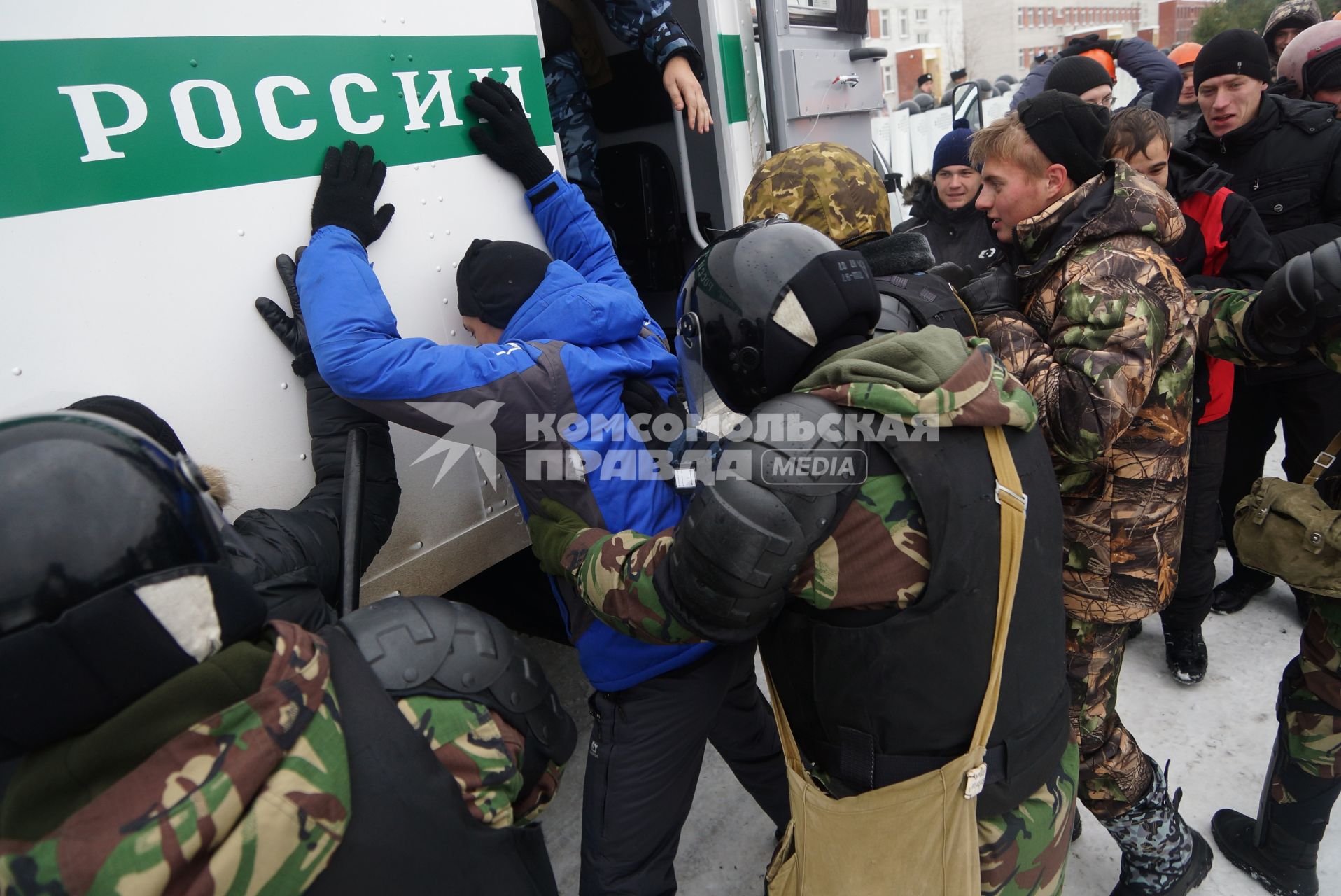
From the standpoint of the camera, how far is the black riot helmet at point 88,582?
2.13 feet

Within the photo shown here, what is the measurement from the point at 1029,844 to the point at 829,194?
141cm

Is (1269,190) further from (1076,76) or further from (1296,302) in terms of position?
(1296,302)

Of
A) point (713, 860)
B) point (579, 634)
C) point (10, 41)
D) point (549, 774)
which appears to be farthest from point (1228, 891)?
point (10, 41)

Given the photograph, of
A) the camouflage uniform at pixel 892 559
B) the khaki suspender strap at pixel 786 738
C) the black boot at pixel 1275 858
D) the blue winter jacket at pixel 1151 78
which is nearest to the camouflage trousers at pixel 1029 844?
the camouflage uniform at pixel 892 559

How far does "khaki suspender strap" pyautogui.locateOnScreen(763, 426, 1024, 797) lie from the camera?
3.94ft

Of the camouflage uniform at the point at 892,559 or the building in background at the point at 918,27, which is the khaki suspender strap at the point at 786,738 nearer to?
the camouflage uniform at the point at 892,559

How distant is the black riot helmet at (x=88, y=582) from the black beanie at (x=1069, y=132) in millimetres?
1986

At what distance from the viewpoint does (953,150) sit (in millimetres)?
3373

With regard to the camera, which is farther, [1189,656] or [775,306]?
[1189,656]

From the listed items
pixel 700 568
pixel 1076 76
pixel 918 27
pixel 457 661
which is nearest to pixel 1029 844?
pixel 700 568

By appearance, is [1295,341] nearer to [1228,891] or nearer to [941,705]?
[941,705]

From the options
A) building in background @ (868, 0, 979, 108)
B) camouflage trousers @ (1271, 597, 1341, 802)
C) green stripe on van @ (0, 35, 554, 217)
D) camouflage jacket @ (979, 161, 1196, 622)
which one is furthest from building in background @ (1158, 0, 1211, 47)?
green stripe on van @ (0, 35, 554, 217)

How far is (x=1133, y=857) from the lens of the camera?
1.97 metres

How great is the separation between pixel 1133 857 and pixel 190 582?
226 cm
